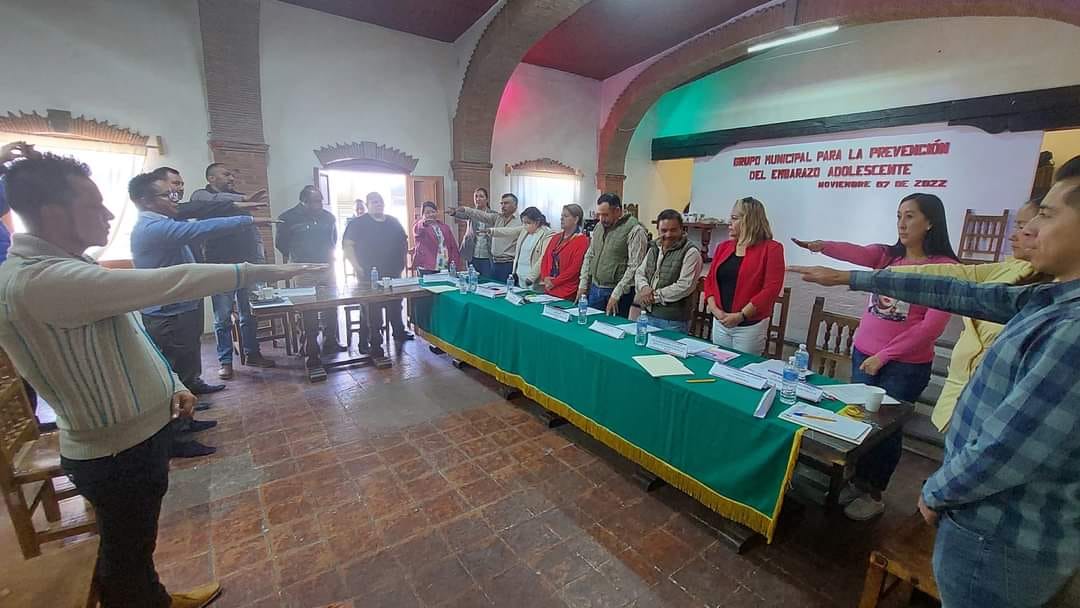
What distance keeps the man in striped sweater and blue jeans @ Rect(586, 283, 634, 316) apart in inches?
103

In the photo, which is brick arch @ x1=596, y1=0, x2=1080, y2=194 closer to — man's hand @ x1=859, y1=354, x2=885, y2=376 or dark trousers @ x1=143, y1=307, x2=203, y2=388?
man's hand @ x1=859, y1=354, x2=885, y2=376

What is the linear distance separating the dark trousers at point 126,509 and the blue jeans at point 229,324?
2946 mm

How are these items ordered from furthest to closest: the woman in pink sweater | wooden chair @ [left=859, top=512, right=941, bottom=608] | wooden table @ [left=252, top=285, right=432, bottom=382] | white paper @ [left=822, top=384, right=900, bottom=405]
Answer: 1. wooden table @ [left=252, top=285, right=432, bottom=382]
2. the woman in pink sweater
3. white paper @ [left=822, top=384, right=900, bottom=405]
4. wooden chair @ [left=859, top=512, right=941, bottom=608]

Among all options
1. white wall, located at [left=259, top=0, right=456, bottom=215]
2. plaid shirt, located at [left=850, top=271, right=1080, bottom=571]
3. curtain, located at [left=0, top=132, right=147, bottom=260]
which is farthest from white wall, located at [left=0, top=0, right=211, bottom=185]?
plaid shirt, located at [left=850, top=271, right=1080, bottom=571]

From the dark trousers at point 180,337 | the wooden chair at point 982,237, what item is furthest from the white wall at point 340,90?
the wooden chair at point 982,237

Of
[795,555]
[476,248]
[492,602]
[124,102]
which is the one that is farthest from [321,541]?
[124,102]

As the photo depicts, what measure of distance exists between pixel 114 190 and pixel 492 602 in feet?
18.0

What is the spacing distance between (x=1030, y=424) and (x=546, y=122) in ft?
25.0

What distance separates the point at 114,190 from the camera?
4.40 m

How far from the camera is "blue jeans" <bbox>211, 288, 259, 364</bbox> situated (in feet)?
12.8

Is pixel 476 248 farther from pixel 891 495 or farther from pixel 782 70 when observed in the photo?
pixel 782 70

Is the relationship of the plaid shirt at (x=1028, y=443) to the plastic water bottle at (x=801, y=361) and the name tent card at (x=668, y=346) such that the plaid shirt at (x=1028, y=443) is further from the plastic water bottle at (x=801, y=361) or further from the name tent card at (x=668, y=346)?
the name tent card at (x=668, y=346)

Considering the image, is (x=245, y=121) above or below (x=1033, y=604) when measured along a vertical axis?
above

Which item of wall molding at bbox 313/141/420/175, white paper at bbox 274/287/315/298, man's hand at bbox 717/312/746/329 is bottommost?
white paper at bbox 274/287/315/298
